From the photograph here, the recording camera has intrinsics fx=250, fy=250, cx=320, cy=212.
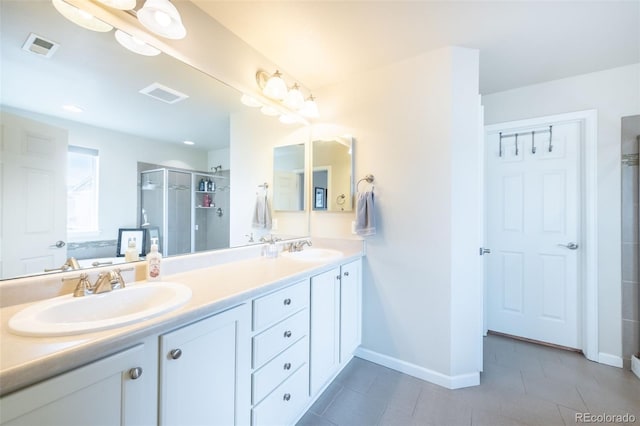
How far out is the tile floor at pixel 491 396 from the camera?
1520 mm

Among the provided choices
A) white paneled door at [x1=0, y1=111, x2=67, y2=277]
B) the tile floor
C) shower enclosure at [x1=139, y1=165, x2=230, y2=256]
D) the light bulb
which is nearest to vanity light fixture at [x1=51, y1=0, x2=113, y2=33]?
white paneled door at [x1=0, y1=111, x2=67, y2=277]

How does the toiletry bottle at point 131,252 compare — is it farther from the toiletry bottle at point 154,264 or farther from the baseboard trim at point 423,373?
the baseboard trim at point 423,373

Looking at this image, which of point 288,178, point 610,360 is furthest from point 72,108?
point 610,360

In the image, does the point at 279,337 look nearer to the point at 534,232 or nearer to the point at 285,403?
the point at 285,403

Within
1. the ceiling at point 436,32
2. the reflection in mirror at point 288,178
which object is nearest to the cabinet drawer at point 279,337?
the reflection in mirror at point 288,178

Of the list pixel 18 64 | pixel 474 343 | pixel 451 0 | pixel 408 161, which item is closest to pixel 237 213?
pixel 18 64

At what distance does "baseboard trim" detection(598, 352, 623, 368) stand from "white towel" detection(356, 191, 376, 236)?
7.13 feet

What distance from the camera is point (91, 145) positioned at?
112 cm

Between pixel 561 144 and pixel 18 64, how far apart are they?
3.65 meters

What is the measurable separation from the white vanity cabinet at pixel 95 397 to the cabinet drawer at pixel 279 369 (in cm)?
46

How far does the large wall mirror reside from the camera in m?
0.93

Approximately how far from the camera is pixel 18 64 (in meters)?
0.93

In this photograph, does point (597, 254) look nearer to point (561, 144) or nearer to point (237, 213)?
point (561, 144)

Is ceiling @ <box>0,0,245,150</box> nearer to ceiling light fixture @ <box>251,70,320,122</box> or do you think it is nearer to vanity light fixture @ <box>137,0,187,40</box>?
vanity light fixture @ <box>137,0,187,40</box>
